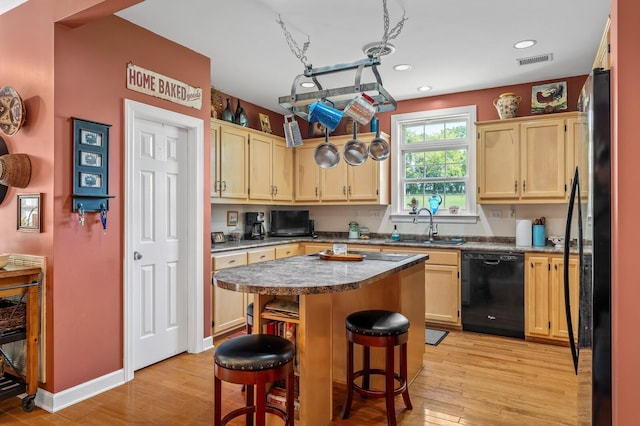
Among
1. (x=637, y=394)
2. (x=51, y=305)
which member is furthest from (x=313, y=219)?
(x=637, y=394)

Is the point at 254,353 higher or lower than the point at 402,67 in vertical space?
lower

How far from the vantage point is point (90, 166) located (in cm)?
276

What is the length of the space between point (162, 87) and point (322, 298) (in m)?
2.24

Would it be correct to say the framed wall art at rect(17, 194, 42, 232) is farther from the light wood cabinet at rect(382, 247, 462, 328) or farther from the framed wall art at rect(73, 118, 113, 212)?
the light wood cabinet at rect(382, 247, 462, 328)

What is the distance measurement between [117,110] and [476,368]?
3.45m

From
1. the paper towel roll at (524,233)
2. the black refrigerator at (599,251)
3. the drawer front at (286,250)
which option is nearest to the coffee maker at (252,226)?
the drawer front at (286,250)

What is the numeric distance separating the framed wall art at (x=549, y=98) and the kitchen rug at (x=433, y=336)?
257 centimetres

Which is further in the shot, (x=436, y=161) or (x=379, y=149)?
(x=436, y=161)

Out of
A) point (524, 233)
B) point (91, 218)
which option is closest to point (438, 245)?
point (524, 233)

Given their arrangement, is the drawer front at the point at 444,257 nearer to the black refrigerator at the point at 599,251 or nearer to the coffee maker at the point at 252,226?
the coffee maker at the point at 252,226

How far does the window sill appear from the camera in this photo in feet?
15.8

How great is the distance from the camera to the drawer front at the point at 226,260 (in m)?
3.86

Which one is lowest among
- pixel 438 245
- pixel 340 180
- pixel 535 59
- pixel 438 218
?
pixel 438 245

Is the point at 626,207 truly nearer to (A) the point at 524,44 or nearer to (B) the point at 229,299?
(A) the point at 524,44
